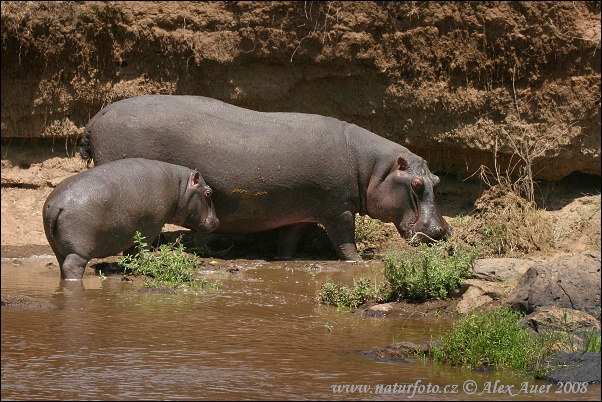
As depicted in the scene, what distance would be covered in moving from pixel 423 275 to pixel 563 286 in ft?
4.51

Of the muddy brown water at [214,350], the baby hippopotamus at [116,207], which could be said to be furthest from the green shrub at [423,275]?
the baby hippopotamus at [116,207]

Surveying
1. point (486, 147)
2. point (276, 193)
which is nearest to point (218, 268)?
point (276, 193)

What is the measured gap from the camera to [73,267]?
9.16 m

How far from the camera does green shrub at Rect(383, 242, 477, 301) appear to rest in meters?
8.48

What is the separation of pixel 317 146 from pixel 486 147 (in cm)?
259

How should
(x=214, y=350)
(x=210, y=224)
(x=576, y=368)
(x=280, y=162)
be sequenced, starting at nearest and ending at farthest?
(x=576, y=368)
(x=214, y=350)
(x=210, y=224)
(x=280, y=162)

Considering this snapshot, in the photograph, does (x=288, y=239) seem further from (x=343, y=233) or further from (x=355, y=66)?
(x=355, y=66)

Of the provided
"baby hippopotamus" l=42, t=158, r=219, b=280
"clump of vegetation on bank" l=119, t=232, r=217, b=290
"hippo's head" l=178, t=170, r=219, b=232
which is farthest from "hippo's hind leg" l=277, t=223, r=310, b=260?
"clump of vegetation on bank" l=119, t=232, r=217, b=290

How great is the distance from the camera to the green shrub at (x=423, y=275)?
27.8ft

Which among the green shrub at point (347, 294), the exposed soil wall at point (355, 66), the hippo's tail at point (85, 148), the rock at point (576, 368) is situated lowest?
the green shrub at point (347, 294)

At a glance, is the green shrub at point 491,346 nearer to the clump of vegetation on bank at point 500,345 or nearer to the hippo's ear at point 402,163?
the clump of vegetation on bank at point 500,345

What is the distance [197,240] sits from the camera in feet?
39.2

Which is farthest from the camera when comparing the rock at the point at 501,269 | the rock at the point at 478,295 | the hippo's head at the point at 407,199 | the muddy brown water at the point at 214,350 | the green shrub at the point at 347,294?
the hippo's head at the point at 407,199

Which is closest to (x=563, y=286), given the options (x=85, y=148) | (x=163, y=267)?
(x=163, y=267)
